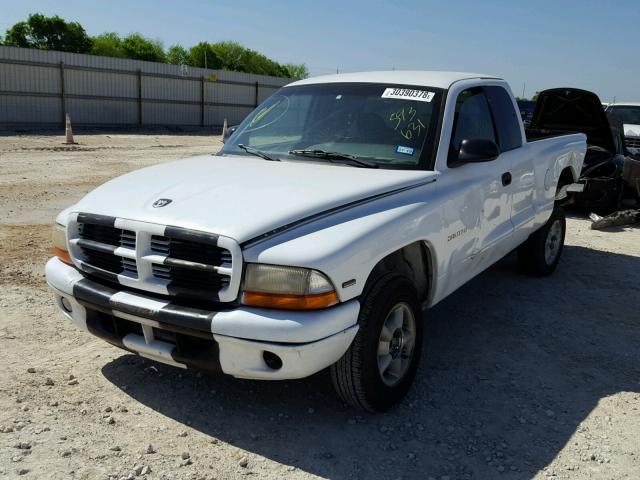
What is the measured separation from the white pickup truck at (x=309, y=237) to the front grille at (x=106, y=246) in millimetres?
11

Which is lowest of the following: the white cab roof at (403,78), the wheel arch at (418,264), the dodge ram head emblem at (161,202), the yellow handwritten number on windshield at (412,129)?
the wheel arch at (418,264)

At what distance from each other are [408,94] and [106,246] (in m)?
2.28

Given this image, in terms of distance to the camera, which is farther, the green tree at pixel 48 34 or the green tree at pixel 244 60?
the green tree at pixel 244 60

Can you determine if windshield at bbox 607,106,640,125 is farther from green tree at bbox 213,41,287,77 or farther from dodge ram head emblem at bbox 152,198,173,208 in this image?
green tree at bbox 213,41,287,77

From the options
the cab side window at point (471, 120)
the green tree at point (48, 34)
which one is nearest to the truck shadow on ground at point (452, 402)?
the cab side window at point (471, 120)

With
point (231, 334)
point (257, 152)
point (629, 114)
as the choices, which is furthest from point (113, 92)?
point (231, 334)

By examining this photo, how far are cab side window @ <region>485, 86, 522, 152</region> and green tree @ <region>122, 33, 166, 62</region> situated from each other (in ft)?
277

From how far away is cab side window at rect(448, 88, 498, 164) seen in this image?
4.15 metres

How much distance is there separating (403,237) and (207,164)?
1.55 meters

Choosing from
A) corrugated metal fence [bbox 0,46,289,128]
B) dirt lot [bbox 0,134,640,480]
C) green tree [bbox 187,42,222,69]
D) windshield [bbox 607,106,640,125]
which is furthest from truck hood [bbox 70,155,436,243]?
green tree [bbox 187,42,222,69]

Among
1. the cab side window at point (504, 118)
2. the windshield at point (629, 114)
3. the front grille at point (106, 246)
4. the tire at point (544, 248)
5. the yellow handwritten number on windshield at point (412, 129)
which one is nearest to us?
the front grille at point (106, 246)

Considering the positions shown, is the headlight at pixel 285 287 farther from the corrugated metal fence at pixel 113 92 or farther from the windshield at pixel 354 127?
the corrugated metal fence at pixel 113 92

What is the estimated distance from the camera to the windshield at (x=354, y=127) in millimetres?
3971

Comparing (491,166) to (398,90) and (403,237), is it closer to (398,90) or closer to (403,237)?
(398,90)
